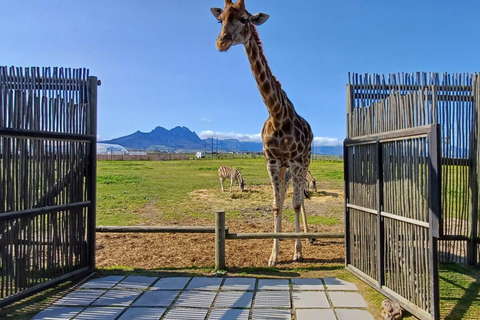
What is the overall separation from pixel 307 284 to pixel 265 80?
3.18 meters

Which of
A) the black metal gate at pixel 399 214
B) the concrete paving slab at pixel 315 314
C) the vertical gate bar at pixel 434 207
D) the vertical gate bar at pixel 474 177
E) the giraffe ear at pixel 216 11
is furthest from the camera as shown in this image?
the vertical gate bar at pixel 474 177

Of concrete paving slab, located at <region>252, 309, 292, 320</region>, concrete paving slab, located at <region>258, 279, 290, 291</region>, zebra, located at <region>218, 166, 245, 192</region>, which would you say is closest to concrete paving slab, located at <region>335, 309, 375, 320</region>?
concrete paving slab, located at <region>252, 309, 292, 320</region>

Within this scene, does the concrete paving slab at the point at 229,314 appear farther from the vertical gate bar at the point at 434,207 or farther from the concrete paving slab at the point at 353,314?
the vertical gate bar at the point at 434,207

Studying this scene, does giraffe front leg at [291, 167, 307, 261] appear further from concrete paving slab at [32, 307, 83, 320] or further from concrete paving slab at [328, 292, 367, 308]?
concrete paving slab at [32, 307, 83, 320]

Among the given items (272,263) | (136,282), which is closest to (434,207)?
(272,263)

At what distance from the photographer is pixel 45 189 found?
4.35 meters

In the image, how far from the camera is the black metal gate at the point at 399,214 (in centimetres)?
327

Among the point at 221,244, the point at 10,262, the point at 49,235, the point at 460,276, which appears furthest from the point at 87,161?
the point at 460,276

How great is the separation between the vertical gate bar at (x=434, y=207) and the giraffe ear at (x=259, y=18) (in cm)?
300

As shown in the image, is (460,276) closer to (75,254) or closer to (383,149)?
(383,149)

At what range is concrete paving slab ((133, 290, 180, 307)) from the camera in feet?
12.7

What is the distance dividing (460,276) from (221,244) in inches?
142

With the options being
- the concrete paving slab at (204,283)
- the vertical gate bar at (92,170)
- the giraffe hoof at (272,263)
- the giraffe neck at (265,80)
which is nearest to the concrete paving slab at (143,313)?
the concrete paving slab at (204,283)

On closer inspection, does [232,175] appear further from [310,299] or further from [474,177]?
[310,299]
